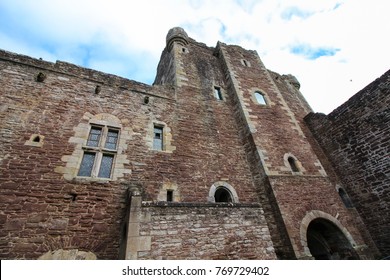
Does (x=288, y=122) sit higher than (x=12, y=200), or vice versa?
(x=288, y=122)

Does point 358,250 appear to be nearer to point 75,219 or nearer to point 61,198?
point 75,219

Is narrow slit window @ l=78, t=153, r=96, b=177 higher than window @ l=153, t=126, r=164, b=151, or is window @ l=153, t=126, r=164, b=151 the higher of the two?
window @ l=153, t=126, r=164, b=151

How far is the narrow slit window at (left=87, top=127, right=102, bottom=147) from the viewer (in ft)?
20.5

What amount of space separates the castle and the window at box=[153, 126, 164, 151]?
4 cm

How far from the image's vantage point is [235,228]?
4945 mm

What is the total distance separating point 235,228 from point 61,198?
4.37 meters

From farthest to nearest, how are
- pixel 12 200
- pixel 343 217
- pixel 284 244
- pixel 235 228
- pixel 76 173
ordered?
1. pixel 343 217
2. pixel 284 244
3. pixel 76 173
4. pixel 235 228
5. pixel 12 200

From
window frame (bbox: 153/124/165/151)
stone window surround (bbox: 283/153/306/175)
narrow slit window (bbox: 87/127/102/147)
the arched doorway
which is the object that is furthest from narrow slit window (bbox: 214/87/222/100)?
the arched doorway

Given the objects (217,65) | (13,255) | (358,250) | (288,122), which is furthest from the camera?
(217,65)

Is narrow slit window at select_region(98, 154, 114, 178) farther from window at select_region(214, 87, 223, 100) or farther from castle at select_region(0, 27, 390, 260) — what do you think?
window at select_region(214, 87, 223, 100)

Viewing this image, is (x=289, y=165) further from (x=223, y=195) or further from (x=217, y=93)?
(x=217, y=93)

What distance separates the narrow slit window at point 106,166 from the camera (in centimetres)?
584
